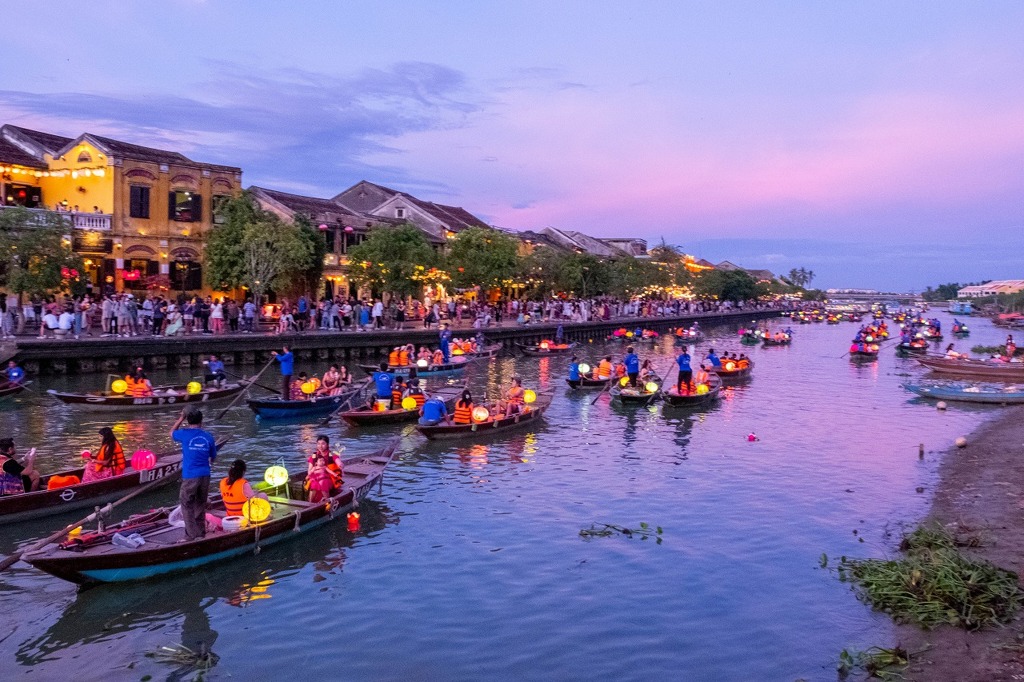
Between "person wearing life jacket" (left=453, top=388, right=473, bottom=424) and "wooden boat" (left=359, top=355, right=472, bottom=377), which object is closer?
"person wearing life jacket" (left=453, top=388, right=473, bottom=424)

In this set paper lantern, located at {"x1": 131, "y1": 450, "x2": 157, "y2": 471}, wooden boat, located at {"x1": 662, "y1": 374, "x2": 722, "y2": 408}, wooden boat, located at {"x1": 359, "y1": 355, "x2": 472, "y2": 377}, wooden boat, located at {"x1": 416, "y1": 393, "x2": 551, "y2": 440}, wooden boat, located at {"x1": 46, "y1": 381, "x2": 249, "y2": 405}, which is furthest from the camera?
wooden boat, located at {"x1": 359, "y1": 355, "x2": 472, "y2": 377}

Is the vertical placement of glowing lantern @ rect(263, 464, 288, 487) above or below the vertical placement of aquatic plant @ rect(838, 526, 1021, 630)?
above

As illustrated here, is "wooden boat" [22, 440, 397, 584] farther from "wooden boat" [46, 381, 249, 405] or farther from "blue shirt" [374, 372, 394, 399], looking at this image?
"wooden boat" [46, 381, 249, 405]

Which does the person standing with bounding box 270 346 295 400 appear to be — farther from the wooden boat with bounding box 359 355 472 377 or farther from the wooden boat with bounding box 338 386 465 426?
the wooden boat with bounding box 359 355 472 377

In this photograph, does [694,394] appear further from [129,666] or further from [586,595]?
[129,666]

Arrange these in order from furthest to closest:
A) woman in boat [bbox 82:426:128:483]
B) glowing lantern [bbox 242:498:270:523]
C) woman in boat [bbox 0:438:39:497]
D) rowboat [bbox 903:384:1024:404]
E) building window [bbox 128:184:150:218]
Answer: building window [bbox 128:184:150:218], rowboat [bbox 903:384:1024:404], woman in boat [bbox 82:426:128:483], woman in boat [bbox 0:438:39:497], glowing lantern [bbox 242:498:270:523]

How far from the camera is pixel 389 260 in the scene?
5344 centimetres

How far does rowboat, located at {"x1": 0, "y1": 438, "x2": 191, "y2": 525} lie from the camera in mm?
15492

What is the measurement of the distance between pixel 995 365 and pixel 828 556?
3434 centimetres

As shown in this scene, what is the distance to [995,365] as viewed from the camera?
43.7m

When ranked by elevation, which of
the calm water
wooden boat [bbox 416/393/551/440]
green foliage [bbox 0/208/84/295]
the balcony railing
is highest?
the balcony railing

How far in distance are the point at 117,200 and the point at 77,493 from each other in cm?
3412

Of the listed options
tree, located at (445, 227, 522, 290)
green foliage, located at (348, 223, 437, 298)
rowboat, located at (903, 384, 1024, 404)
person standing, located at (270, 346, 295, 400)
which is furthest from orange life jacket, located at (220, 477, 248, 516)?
tree, located at (445, 227, 522, 290)

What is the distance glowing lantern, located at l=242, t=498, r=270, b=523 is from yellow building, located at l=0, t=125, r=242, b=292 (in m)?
34.3
